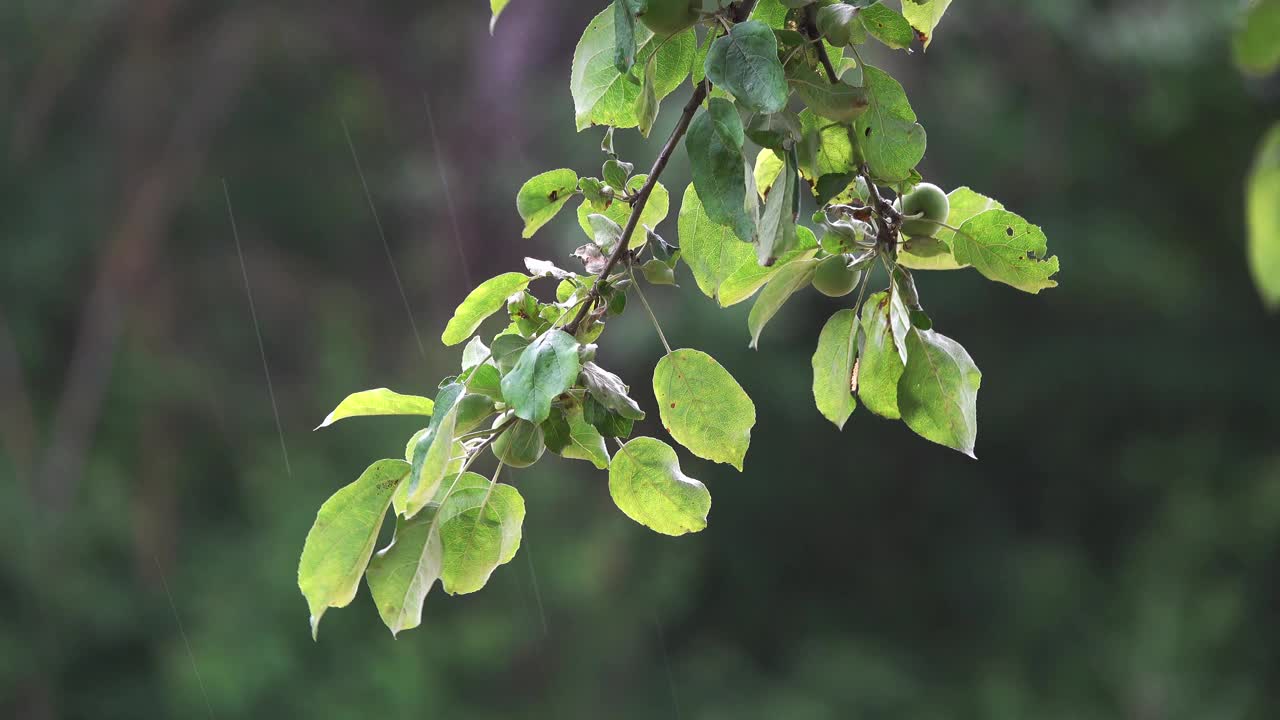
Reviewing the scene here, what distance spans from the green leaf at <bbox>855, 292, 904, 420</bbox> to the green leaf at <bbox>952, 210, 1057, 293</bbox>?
45mm

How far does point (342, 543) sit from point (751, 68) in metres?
0.24

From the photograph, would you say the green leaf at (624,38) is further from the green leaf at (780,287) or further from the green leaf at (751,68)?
the green leaf at (780,287)

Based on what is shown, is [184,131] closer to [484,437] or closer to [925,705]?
[925,705]

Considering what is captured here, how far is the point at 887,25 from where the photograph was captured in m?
0.51

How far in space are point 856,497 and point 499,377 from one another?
4.37 metres

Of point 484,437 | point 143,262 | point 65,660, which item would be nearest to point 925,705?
point 65,660

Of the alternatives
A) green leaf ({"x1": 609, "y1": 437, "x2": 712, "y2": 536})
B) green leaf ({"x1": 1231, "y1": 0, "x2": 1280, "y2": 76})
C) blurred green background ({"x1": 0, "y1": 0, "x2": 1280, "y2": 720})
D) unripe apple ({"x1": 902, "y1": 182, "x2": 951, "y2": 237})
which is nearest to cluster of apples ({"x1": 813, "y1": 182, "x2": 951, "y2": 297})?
unripe apple ({"x1": 902, "y1": 182, "x2": 951, "y2": 237})

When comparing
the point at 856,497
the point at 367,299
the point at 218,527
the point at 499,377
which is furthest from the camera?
the point at 856,497

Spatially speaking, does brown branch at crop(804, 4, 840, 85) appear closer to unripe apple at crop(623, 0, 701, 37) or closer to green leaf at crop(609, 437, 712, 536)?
unripe apple at crop(623, 0, 701, 37)

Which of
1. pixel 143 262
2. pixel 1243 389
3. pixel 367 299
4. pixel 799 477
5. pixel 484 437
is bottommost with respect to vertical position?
pixel 799 477

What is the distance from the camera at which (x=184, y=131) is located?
4180mm

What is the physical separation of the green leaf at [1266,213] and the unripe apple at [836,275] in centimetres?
27

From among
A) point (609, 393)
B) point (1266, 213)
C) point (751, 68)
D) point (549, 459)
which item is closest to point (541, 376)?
point (609, 393)

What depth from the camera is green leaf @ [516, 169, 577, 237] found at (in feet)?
1.89
